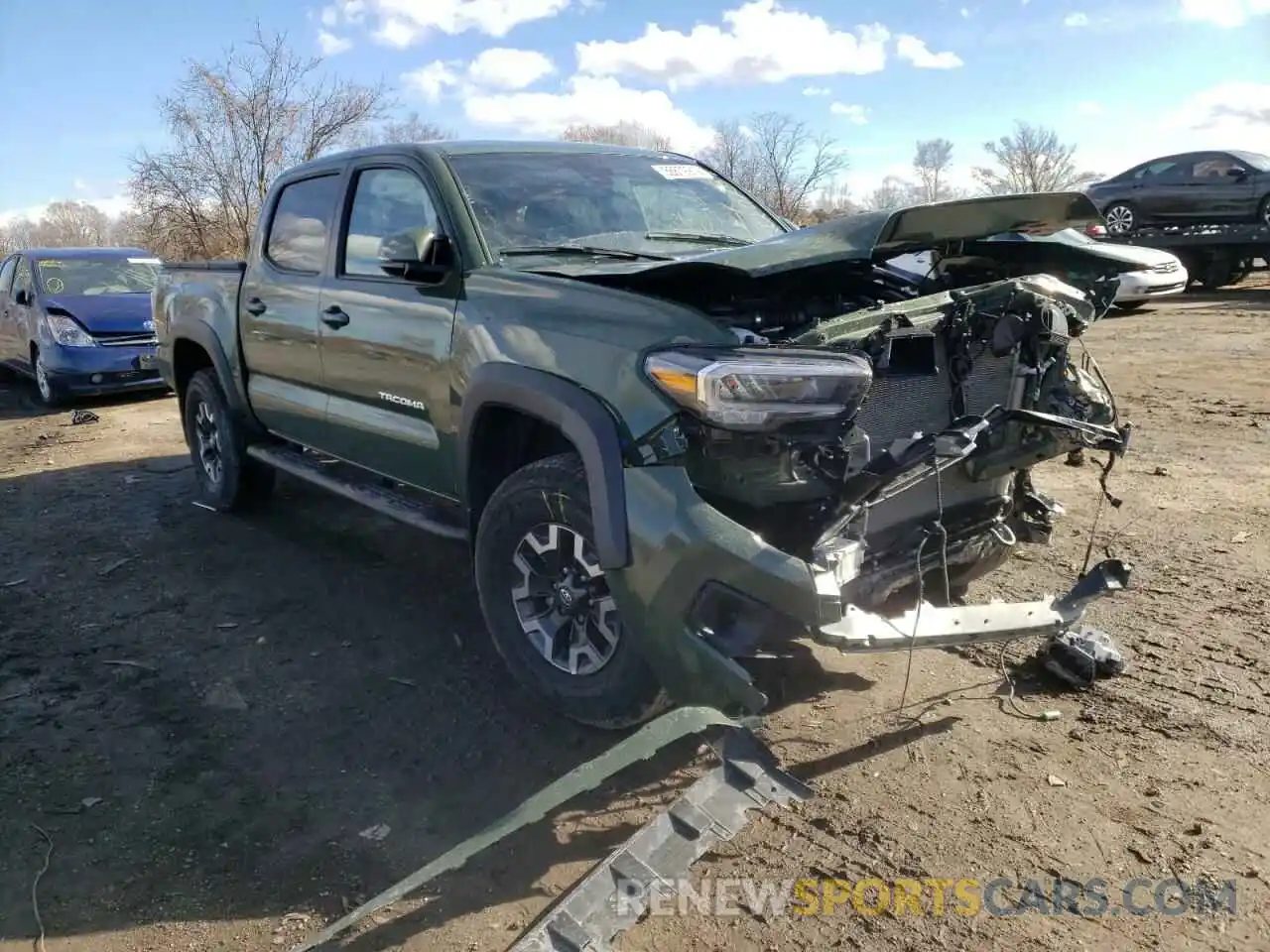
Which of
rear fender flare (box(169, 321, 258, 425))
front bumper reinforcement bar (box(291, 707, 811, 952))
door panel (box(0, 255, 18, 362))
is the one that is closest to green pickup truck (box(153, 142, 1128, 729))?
front bumper reinforcement bar (box(291, 707, 811, 952))

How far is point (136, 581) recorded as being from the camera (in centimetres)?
515

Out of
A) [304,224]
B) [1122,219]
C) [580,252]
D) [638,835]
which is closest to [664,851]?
[638,835]

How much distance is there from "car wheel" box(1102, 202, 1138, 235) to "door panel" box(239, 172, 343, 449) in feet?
52.9

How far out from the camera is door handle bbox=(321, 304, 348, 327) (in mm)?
4473

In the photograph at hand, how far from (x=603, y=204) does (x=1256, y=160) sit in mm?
16116

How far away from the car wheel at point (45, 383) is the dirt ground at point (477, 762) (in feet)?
20.6

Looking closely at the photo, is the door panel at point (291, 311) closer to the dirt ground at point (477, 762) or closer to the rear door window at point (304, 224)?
the rear door window at point (304, 224)

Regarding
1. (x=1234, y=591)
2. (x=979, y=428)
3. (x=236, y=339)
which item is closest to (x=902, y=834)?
(x=979, y=428)

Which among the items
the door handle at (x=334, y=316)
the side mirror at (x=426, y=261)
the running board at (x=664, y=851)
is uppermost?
the side mirror at (x=426, y=261)

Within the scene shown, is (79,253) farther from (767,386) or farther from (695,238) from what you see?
(767,386)

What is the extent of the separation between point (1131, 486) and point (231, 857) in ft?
17.4

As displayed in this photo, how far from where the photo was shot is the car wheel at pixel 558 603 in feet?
10.4

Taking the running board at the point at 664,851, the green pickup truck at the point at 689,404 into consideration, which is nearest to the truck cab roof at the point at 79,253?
the green pickup truck at the point at 689,404

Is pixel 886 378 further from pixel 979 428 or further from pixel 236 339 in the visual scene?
pixel 236 339
